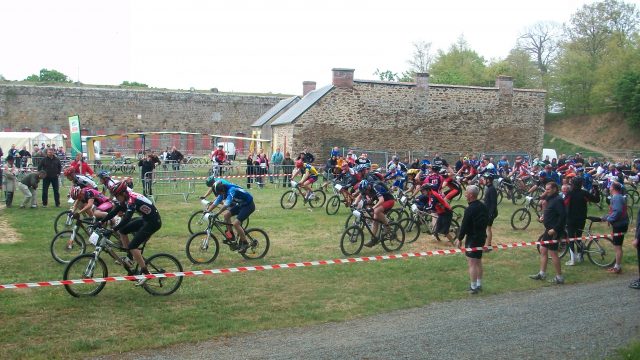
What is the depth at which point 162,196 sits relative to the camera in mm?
21297

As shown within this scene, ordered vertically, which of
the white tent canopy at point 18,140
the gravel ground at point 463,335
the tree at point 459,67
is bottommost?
the gravel ground at point 463,335

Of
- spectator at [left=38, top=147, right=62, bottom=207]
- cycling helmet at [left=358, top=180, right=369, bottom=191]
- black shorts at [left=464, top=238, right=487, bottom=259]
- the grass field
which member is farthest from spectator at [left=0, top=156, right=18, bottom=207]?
black shorts at [left=464, top=238, right=487, bottom=259]

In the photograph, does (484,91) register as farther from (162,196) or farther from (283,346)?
(283,346)

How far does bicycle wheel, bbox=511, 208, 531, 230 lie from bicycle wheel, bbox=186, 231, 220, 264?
352 inches

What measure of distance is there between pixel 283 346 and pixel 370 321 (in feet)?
5.17

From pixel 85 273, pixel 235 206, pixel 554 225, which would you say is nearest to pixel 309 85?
pixel 235 206

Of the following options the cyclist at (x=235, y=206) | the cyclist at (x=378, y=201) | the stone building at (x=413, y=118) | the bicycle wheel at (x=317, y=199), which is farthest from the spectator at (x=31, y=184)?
the stone building at (x=413, y=118)

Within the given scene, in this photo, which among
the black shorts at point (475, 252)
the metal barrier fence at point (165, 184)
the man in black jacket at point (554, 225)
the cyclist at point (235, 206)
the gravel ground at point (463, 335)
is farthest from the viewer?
the metal barrier fence at point (165, 184)

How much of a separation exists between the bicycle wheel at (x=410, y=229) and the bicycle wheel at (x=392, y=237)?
0.83 metres

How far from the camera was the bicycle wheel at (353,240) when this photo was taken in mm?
12416

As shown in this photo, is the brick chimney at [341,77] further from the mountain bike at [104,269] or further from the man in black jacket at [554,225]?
the mountain bike at [104,269]

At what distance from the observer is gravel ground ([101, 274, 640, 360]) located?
22.2ft

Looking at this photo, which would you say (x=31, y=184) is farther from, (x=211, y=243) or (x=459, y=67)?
(x=459, y=67)

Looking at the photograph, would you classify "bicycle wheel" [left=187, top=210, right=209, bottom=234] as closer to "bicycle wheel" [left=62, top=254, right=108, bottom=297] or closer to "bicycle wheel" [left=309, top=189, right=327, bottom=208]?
"bicycle wheel" [left=309, top=189, right=327, bottom=208]
